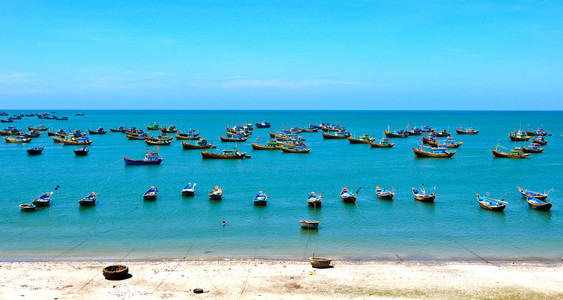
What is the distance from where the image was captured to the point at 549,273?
27.0 m

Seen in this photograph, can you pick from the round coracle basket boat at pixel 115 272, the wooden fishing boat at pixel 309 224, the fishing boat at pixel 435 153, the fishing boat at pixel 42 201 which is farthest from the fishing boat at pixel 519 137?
the round coracle basket boat at pixel 115 272

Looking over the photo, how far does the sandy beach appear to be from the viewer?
938 inches

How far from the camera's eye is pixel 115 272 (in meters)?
25.2

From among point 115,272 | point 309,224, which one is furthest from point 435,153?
point 115,272

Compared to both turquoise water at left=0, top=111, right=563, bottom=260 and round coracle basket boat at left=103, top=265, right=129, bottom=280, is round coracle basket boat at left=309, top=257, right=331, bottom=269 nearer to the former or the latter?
Answer: turquoise water at left=0, top=111, right=563, bottom=260

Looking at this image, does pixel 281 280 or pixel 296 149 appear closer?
pixel 281 280

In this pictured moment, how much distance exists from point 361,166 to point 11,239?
2068 inches

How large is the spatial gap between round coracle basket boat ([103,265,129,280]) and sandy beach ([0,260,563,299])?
344 millimetres

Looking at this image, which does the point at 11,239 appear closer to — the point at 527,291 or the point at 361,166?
the point at 527,291

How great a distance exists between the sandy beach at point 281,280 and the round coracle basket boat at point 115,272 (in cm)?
34

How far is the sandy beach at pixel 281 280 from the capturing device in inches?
938

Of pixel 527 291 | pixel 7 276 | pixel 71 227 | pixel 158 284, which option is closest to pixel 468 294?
pixel 527 291

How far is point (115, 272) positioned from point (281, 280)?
941 centimetres

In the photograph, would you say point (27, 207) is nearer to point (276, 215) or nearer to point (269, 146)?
point (276, 215)
